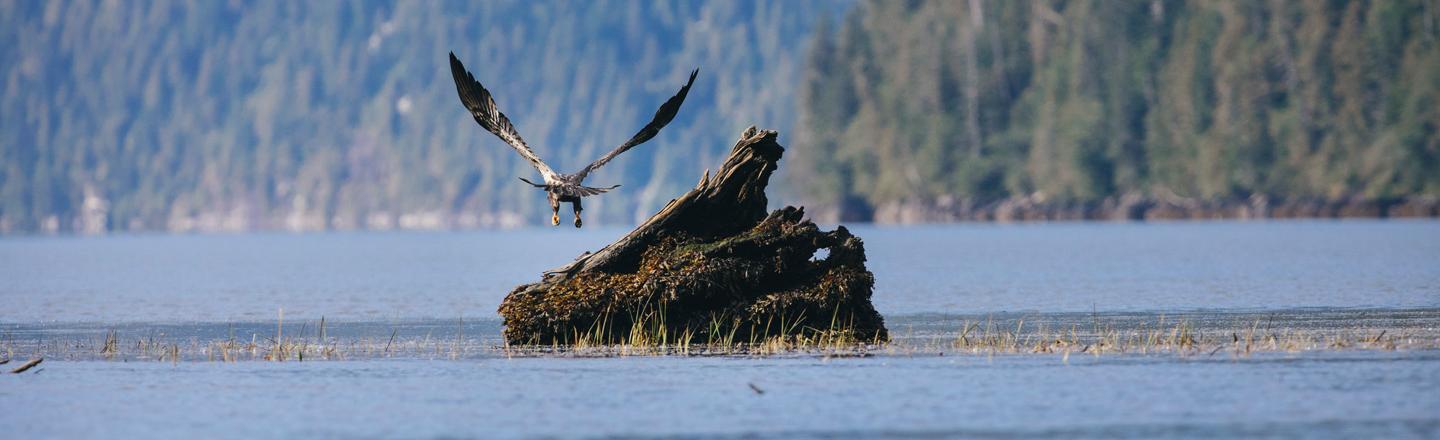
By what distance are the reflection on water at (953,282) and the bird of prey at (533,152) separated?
48.6ft

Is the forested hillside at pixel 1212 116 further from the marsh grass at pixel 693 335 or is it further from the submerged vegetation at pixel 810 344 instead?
the marsh grass at pixel 693 335

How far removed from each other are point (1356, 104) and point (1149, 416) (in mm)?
147948

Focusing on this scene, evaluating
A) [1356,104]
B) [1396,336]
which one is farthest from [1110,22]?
[1396,336]

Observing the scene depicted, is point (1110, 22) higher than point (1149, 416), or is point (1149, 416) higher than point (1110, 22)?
point (1110, 22)

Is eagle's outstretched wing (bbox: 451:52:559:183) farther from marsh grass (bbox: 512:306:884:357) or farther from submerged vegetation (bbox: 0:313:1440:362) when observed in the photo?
submerged vegetation (bbox: 0:313:1440:362)

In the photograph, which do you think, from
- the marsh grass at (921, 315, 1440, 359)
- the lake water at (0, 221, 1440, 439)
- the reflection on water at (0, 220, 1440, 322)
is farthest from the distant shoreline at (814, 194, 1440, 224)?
the marsh grass at (921, 315, 1440, 359)

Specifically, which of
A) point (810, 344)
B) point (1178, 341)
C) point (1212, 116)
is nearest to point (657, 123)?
point (810, 344)

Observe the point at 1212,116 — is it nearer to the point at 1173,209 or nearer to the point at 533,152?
the point at 1173,209

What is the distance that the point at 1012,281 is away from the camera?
62344 millimetres

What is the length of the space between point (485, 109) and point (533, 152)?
195 cm

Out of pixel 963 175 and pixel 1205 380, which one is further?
pixel 963 175

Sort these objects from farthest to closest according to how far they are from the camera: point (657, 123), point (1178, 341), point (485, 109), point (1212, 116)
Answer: point (1212, 116) → point (1178, 341) → point (485, 109) → point (657, 123)

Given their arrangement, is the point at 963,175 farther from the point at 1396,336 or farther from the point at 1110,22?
the point at 1396,336

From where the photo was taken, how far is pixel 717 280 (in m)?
30.9
